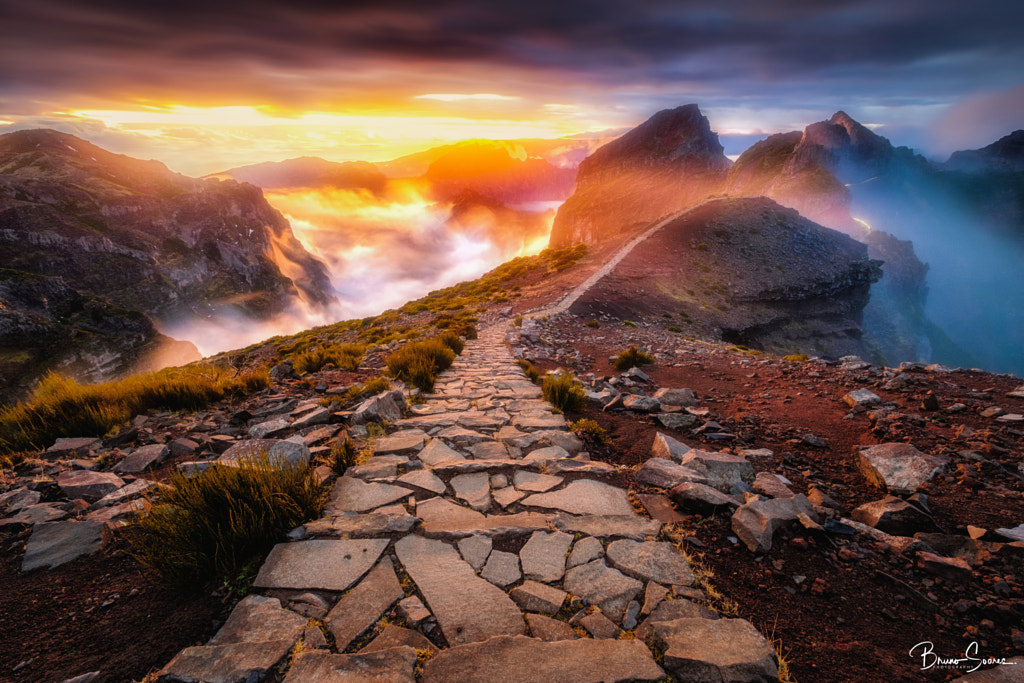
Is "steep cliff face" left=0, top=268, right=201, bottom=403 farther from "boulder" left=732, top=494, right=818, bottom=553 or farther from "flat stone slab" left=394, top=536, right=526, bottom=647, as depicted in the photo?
"boulder" left=732, top=494, right=818, bottom=553

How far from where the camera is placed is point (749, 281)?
128 feet

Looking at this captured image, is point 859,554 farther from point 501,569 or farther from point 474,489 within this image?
point 474,489

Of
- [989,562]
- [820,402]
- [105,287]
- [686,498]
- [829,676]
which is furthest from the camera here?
[105,287]

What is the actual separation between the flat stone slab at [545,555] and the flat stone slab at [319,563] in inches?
43.2

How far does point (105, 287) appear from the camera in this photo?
5438 inches

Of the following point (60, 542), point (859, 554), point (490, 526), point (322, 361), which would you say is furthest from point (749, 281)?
point (60, 542)

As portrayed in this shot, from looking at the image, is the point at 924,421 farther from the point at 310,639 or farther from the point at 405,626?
the point at 310,639

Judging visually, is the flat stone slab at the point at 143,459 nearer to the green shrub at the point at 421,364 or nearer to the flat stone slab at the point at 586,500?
the green shrub at the point at 421,364

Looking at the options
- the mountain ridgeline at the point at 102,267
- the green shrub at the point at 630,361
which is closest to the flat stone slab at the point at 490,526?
the green shrub at the point at 630,361

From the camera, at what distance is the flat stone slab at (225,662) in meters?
1.96

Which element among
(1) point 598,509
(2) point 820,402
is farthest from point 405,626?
(2) point 820,402

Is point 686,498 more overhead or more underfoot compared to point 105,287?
more overhead

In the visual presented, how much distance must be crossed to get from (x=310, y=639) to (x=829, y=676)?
2.83 m

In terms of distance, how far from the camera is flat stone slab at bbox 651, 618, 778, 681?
2.04m
